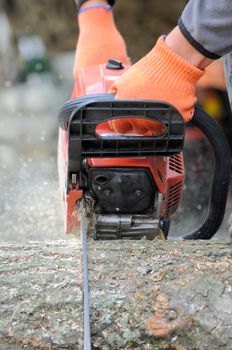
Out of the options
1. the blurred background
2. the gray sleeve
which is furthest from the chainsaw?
the blurred background

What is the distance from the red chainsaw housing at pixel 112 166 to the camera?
1709 millimetres

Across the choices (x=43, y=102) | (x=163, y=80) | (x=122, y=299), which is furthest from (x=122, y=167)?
(x=43, y=102)

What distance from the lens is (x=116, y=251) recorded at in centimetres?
153

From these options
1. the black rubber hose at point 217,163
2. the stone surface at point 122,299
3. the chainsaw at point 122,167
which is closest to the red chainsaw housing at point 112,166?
the chainsaw at point 122,167

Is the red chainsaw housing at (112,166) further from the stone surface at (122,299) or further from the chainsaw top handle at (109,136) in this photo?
the stone surface at (122,299)

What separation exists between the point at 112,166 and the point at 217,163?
0.41 metres


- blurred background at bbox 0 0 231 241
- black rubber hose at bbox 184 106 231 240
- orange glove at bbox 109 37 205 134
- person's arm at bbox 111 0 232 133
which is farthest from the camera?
blurred background at bbox 0 0 231 241

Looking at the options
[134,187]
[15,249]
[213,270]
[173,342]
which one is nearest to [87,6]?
[134,187]

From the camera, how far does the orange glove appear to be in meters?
1.52

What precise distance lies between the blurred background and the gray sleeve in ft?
4.27

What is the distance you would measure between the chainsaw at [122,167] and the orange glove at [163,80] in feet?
0.14

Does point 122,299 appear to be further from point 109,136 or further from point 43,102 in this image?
point 43,102

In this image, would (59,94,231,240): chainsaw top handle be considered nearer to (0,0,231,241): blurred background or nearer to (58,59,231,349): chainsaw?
(58,59,231,349): chainsaw

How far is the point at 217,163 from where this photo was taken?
1926 mm
